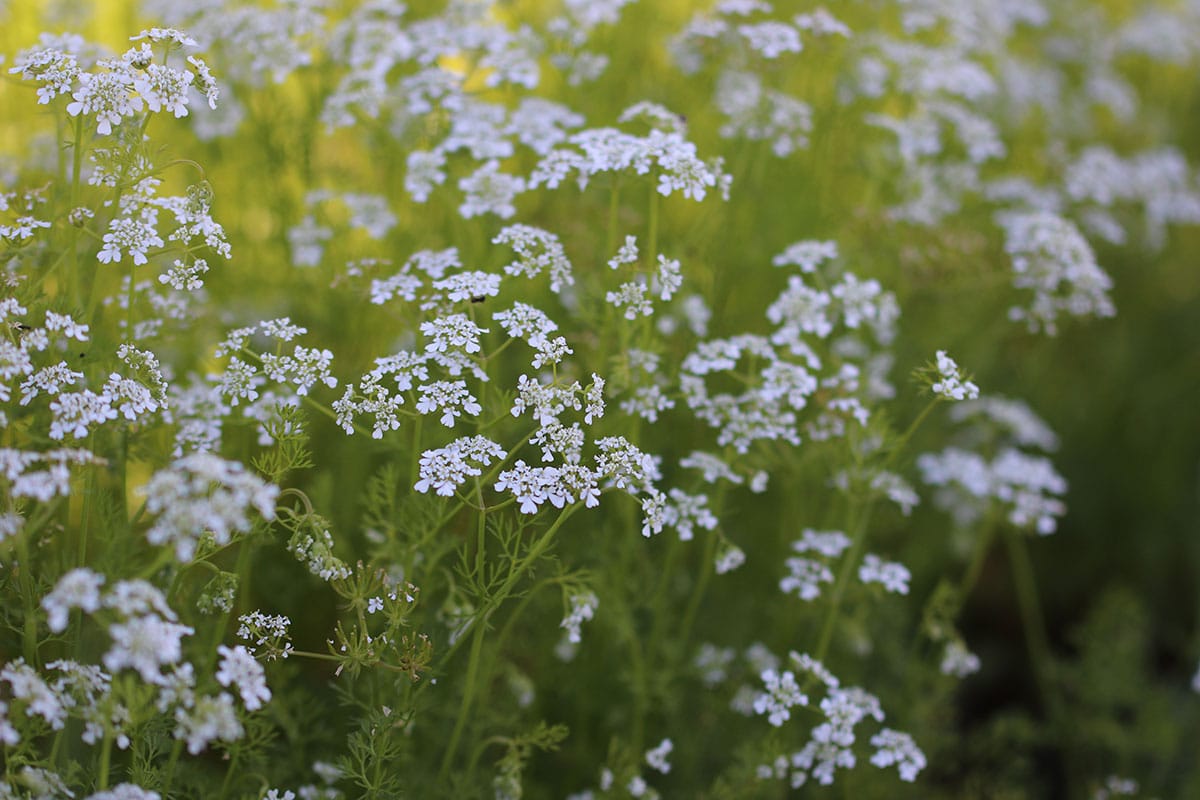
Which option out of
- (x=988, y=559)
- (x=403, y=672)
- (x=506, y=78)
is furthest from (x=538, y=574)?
(x=988, y=559)

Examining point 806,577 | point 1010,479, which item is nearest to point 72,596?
point 806,577

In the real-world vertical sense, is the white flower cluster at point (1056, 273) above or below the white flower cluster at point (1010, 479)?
above

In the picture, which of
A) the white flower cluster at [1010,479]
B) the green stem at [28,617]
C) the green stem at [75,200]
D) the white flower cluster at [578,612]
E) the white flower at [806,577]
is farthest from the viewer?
the white flower cluster at [1010,479]

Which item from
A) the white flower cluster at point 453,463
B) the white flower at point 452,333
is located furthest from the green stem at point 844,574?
the white flower at point 452,333

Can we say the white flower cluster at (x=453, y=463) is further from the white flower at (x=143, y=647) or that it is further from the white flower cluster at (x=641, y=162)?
the white flower cluster at (x=641, y=162)

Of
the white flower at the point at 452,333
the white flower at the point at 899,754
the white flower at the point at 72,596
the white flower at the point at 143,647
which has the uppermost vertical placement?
the white flower at the point at 452,333

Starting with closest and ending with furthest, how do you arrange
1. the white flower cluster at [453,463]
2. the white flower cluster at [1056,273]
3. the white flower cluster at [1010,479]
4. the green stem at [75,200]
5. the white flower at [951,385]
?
1. the white flower cluster at [453,463]
2. the green stem at [75,200]
3. the white flower at [951,385]
4. the white flower cluster at [1056,273]
5. the white flower cluster at [1010,479]

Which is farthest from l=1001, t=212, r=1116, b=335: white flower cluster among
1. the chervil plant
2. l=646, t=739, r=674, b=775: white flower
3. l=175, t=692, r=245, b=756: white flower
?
l=175, t=692, r=245, b=756: white flower

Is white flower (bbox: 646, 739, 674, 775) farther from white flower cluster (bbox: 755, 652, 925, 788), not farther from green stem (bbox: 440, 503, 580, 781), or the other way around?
green stem (bbox: 440, 503, 580, 781)

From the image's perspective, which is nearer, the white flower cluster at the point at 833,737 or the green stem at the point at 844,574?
the white flower cluster at the point at 833,737

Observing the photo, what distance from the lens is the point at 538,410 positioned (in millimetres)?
2758

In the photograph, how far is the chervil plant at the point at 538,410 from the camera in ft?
8.96

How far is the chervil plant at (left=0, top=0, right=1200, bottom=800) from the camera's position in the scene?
273 centimetres

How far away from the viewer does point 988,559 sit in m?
6.02
